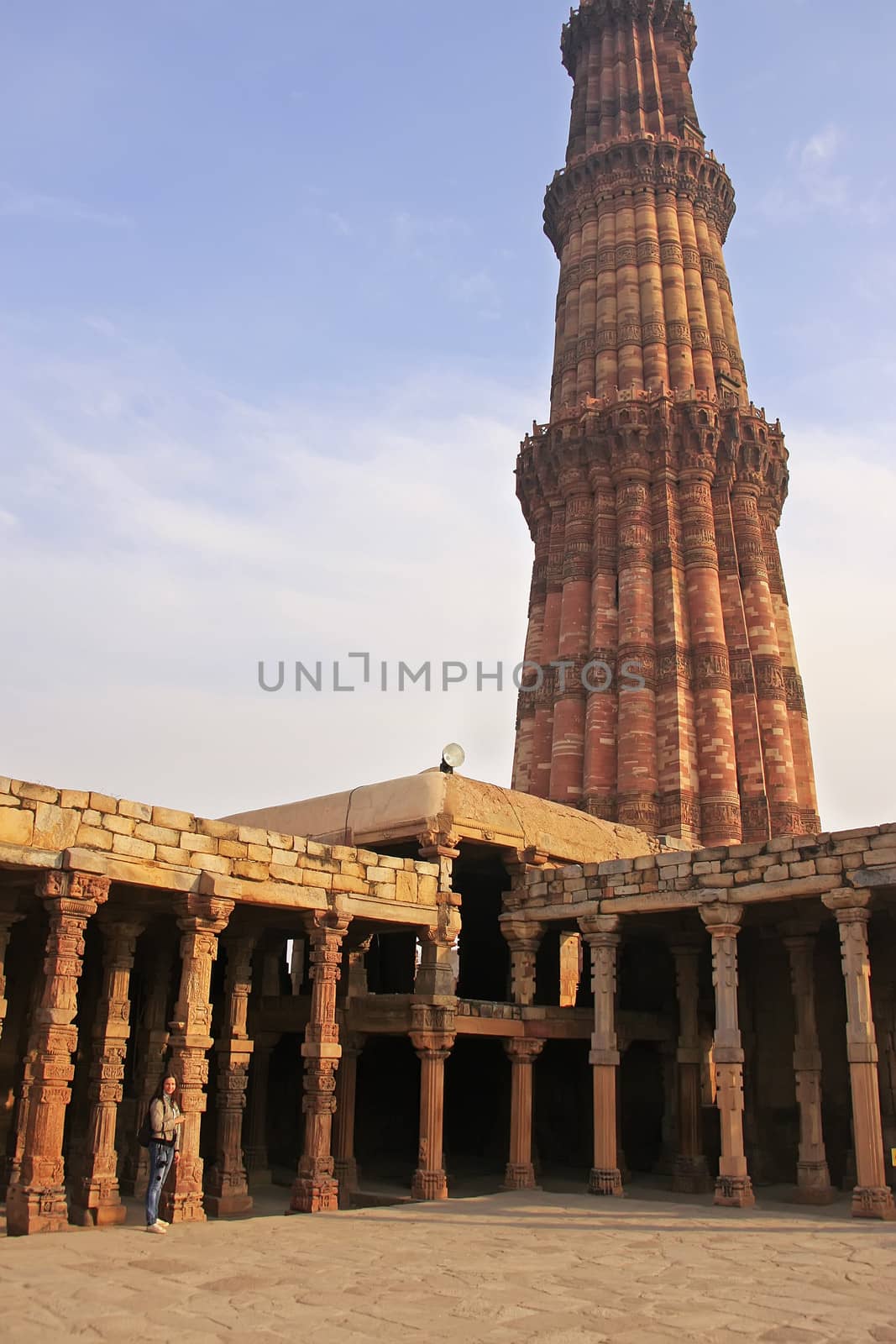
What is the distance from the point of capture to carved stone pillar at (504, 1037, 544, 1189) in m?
17.2

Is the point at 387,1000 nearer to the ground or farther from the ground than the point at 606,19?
nearer to the ground

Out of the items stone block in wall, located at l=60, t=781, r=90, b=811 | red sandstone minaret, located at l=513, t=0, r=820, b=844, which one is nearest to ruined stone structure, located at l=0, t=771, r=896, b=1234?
stone block in wall, located at l=60, t=781, r=90, b=811

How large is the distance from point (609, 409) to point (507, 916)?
19.2 m

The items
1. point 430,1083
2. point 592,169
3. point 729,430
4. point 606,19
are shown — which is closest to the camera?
point 430,1083

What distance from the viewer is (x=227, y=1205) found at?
47.2ft

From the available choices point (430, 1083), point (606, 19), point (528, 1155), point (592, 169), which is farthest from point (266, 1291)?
point (606, 19)

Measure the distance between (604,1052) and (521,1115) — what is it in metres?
1.69

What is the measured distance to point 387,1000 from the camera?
54.8 feet

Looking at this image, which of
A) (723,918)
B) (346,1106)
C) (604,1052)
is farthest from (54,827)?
(604,1052)

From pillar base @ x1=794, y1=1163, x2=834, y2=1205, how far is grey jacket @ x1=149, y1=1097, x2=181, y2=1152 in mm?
9325

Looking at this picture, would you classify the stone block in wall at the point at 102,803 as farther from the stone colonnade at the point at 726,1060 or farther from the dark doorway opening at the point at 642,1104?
the dark doorway opening at the point at 642,1104

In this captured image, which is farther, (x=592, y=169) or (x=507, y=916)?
(x=592, y=169)

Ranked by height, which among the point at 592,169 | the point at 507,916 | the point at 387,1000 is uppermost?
the point at 592,169

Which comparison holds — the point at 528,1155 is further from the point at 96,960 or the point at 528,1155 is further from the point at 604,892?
the point at 96,960
